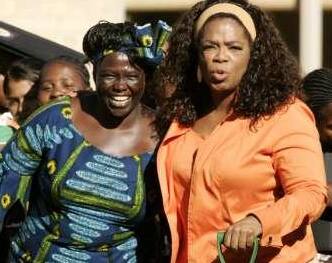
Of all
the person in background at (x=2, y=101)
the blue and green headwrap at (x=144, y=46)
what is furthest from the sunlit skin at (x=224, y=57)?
the person in background at (x=2, y=101)

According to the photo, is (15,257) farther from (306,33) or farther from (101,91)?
(306,33)

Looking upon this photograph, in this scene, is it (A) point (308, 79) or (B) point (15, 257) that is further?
(A) point (308, 79)

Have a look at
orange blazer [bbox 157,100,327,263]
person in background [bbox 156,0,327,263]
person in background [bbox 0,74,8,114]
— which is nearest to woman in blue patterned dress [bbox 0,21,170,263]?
person in background [bbox 156,0,327,263]

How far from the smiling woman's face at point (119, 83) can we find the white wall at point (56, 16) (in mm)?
6597

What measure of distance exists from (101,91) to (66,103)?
0.15 m

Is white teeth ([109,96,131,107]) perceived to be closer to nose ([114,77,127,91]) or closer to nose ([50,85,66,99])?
nose ([114,77,127,91])

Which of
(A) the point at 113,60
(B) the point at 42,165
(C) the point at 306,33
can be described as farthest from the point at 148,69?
(C) the point at 306,33

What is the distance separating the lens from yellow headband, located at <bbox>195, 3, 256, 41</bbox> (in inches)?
148

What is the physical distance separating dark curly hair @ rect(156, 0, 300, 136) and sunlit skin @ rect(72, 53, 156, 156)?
0.09m

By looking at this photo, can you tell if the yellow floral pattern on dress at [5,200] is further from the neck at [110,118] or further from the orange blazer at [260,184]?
the orange blazer at [260,184]

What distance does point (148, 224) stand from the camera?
4.20m

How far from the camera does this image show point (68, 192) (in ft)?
13.3

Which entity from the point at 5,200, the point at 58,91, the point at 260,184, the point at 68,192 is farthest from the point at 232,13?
the point at 58,91

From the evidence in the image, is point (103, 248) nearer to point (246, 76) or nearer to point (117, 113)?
point (117, 113)
